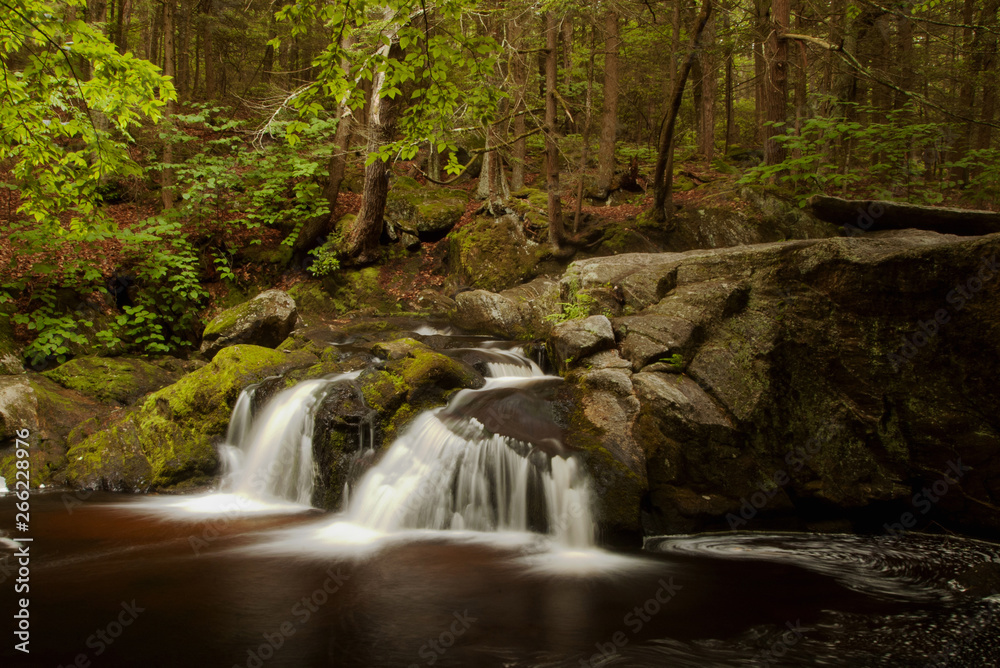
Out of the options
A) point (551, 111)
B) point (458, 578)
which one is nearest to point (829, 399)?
point (458, 578)

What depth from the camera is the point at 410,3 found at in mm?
4113

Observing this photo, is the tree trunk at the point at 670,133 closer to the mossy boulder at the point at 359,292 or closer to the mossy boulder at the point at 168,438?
the mossy boulder at the point at 359,292

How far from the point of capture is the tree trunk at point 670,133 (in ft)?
30.6

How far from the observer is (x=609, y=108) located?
571 inches

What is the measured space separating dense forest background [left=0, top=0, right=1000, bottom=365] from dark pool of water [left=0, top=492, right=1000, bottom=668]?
3.61 m

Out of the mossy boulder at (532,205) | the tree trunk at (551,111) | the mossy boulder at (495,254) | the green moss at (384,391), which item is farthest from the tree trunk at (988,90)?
the green moss at (384,391)

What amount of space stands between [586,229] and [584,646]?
1033cm

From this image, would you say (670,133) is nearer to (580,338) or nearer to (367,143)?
(580,338)

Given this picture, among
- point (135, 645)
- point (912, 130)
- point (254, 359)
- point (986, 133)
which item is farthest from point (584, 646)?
point (986, 133)

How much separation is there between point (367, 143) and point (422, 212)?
239 centimetres

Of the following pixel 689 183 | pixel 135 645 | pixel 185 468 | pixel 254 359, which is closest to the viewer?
pixel 135 645

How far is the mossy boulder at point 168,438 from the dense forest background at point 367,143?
2.57 meters

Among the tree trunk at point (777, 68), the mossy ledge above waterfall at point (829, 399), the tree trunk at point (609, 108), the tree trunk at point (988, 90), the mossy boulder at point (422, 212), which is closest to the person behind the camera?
the mossy ledge above waterfall at point (829, 399)

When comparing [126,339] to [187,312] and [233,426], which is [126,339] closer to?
[187,312]
